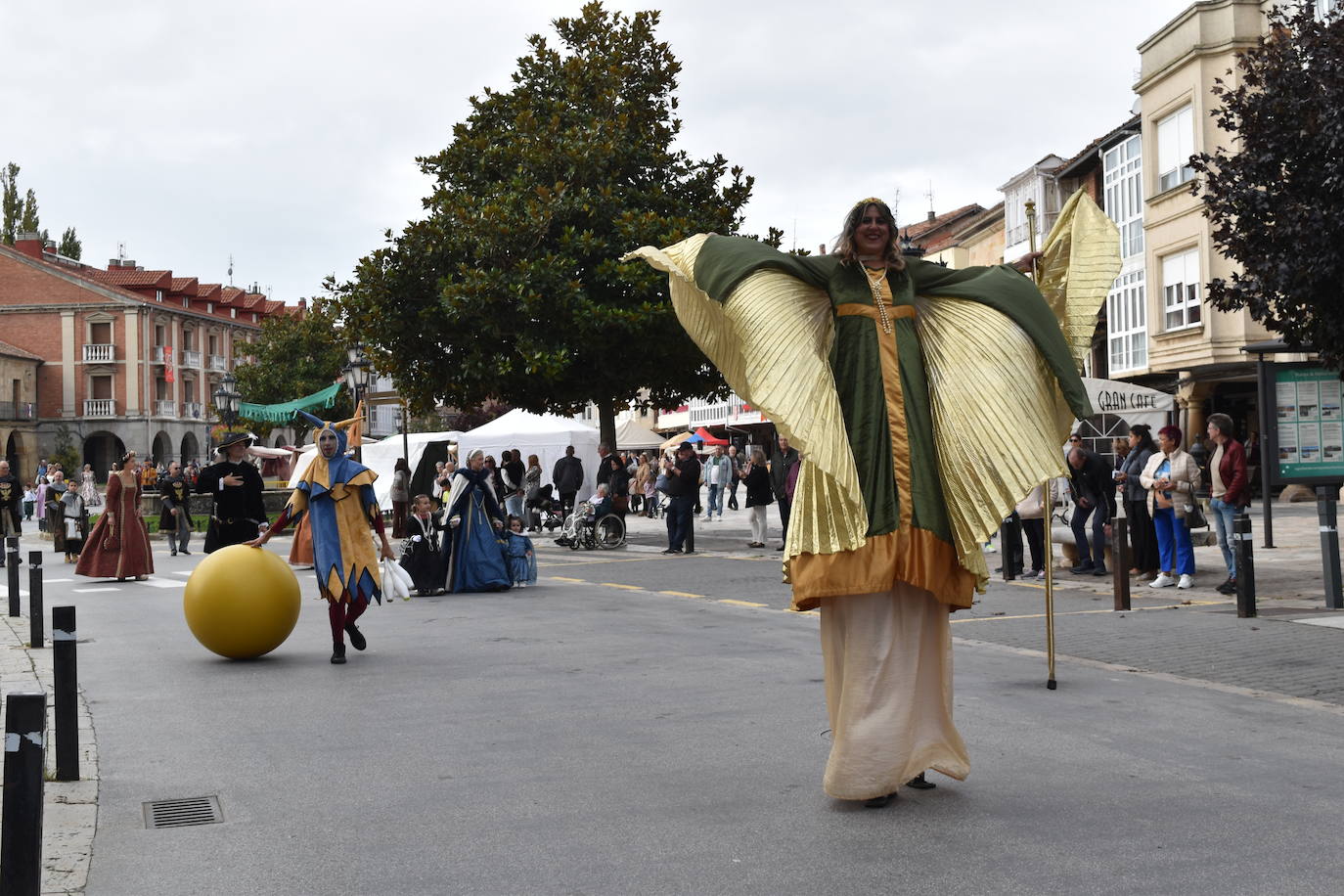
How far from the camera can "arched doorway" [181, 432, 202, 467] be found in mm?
81812

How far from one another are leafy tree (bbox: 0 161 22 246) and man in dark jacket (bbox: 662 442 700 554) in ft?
226

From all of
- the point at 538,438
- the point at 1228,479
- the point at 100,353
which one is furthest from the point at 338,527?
the point at 100,353

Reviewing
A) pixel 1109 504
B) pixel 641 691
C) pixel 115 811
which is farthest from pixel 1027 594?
pixel 115 811

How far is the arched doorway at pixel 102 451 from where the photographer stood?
254 feet

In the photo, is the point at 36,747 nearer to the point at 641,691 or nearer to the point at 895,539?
the point at 895,539

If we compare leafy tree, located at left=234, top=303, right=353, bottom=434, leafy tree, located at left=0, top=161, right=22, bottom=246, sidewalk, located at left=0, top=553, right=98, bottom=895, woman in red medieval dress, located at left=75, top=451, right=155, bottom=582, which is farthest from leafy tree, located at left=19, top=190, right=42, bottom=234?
sidewalk, located at left=0, top=553, right=98, bottom=895

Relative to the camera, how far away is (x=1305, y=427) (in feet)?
51.8

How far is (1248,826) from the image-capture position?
494 centimetres

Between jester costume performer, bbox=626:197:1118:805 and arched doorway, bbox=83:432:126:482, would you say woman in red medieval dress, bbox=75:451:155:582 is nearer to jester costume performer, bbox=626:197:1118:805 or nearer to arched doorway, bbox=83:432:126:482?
jester costume performer, bbox=626:197:1118:805

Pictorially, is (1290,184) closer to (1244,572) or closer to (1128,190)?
(1244,572)

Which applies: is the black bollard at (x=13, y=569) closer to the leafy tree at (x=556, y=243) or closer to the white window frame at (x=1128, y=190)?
the leafy tree at (x=556, y=243)

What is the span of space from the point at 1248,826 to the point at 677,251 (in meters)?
2.96

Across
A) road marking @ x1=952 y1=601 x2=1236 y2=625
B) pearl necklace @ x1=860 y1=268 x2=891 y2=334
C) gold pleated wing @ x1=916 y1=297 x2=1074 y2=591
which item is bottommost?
road marking @ x1=952 y1=601 x2=1236 y2=625

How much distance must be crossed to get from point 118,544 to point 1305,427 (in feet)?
49.9
